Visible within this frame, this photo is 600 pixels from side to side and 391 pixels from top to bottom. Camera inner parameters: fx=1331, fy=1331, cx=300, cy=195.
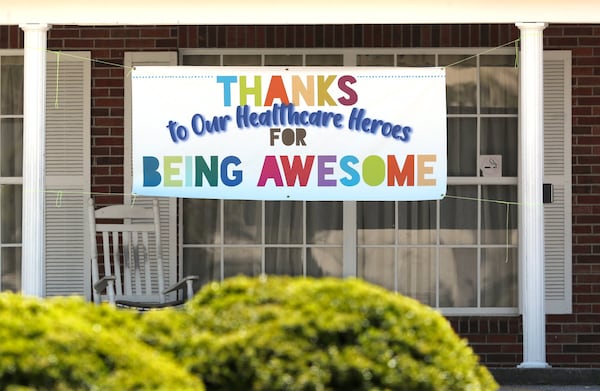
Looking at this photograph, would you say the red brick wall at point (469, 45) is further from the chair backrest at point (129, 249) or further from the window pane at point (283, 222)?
the window pane at point (283, 222)

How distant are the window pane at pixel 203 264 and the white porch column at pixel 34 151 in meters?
1.62

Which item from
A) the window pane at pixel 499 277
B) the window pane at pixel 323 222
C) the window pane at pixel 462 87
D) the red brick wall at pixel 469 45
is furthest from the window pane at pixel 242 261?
the window pane at pixel 462 87

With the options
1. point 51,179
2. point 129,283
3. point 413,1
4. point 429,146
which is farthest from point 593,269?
point 51,179

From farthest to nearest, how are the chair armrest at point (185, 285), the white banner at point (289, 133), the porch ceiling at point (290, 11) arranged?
the chair armrest at point (185, 285)
the white banner at point (289, 133)
the porch ceiling at point (290, 11)

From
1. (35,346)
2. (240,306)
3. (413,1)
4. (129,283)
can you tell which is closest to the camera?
(35,346)

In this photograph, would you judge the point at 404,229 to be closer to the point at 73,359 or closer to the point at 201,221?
the point at 201,221

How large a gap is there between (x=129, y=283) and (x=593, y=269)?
330 cm

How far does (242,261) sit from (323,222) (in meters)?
0.65

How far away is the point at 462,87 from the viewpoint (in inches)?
377

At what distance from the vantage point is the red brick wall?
9.50 m

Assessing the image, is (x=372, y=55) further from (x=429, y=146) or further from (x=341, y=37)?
(x=429, y=146)

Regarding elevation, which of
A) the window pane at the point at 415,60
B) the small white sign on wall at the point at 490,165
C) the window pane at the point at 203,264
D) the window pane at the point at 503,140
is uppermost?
the window pane at the point at 415,60

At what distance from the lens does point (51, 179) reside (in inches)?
375

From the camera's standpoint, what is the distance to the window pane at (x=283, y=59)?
9617 mm
